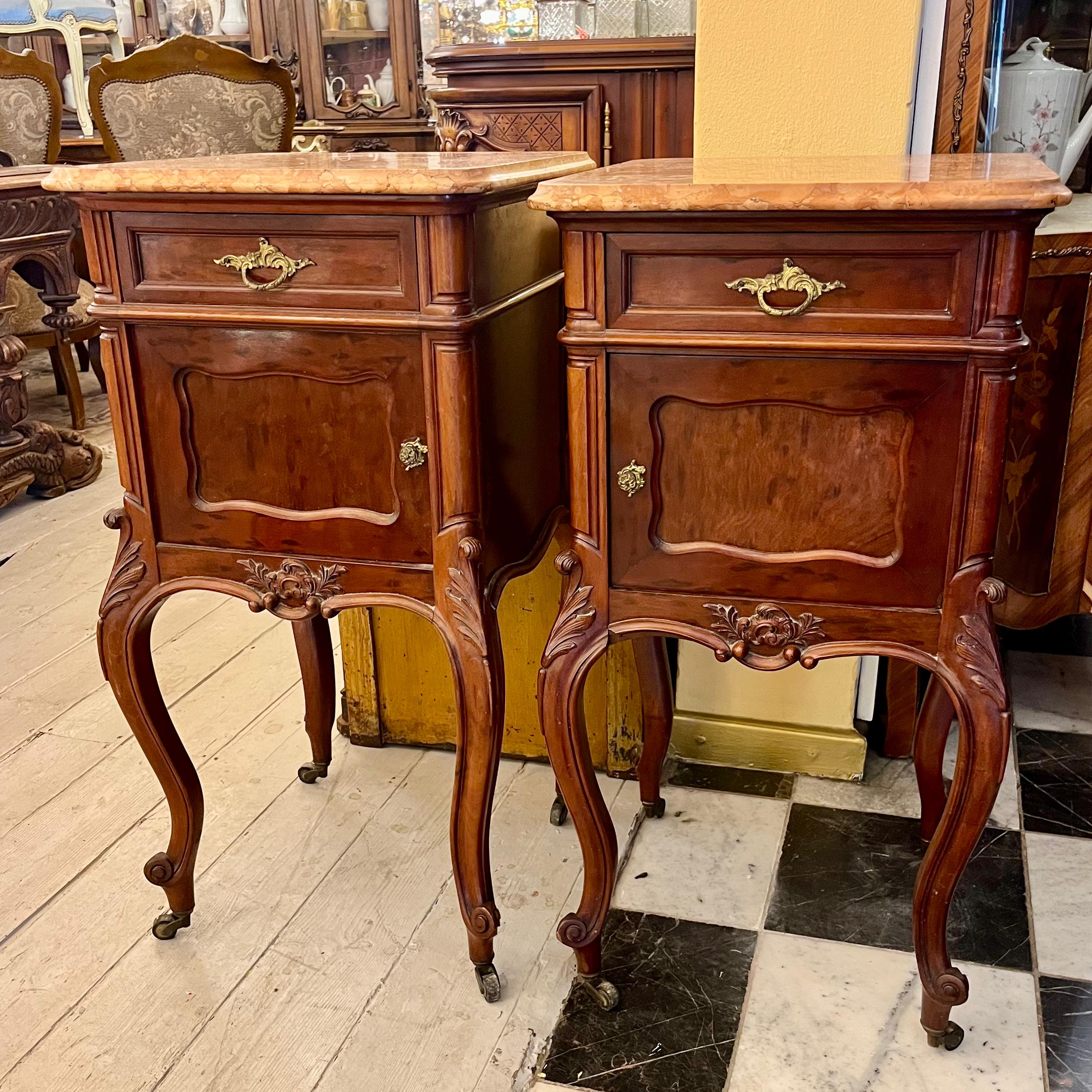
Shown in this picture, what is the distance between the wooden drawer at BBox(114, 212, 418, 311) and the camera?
1.23 metres

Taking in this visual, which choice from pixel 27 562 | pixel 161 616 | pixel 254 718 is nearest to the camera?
pixel 254 718

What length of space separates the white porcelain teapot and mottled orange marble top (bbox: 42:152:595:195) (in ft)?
3.10

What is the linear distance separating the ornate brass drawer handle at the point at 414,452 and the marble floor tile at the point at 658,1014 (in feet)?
2.31

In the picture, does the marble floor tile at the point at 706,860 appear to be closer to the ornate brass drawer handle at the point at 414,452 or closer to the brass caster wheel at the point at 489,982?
the brass caster wheel at the point at 489,982

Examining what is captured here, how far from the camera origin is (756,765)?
197cm

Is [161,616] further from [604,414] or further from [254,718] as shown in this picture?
[604,414]

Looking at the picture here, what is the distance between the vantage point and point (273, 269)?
128cm

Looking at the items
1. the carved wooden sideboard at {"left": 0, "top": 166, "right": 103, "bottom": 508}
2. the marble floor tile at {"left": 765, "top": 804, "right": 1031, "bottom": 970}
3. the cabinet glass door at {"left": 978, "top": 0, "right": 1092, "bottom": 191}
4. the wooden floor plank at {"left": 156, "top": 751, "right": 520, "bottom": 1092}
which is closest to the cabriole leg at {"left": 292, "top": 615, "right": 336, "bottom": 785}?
the wooden floor plank at {"left": 156, "top": 751, "right": 520, "bottom": 1092}

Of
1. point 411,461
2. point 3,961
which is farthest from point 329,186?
point 3,961

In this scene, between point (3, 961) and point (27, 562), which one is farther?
point (27, 562)

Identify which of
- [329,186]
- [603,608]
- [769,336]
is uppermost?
[329,186]

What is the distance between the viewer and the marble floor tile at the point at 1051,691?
2127 mm

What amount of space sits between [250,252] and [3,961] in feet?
3.26

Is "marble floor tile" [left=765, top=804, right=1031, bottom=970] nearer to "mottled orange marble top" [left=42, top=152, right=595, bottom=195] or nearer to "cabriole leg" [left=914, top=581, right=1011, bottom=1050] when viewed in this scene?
"cabriole leg" [left=914, top=581, right=1011, bottom=1050]
